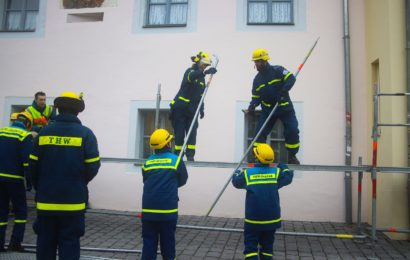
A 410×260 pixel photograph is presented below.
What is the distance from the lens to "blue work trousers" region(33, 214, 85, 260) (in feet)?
12.1

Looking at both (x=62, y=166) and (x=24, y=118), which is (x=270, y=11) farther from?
(x=62, y=166)

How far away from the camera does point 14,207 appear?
540 centimetres

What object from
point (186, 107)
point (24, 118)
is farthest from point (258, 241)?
point (24, 118)

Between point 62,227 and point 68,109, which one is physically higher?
point 68,109

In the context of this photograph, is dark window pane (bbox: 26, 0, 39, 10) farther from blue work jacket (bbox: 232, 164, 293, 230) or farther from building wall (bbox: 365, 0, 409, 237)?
building wall (bbox: 365, 0, 409, 237)

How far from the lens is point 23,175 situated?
17.9 ft

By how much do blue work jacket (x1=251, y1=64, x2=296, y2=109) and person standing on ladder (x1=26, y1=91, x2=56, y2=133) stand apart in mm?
3945

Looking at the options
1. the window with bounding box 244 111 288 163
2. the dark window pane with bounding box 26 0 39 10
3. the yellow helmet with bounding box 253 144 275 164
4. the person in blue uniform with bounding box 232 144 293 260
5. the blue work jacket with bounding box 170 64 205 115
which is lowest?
the person in blue uniform with bounding box 232 144 293 260

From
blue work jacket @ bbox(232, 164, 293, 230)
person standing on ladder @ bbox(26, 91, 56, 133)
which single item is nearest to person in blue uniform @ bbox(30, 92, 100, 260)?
blue work jacket @ bbox(232, 164, 293, 230)

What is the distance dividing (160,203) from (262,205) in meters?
1.23

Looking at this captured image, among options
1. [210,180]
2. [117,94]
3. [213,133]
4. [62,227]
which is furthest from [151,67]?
[62,227]

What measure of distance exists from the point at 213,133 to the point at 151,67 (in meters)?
2.17

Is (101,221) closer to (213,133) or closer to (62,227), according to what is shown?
(213,133)

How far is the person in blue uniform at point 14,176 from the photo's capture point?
529cm
